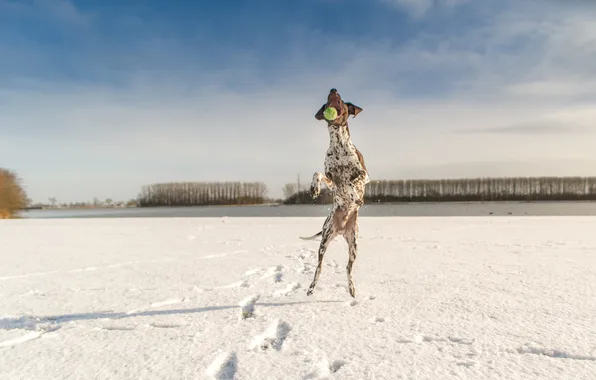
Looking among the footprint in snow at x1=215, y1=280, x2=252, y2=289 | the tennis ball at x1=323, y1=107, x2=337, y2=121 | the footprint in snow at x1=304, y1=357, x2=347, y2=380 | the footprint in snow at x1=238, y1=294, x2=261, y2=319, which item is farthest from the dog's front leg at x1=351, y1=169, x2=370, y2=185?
the footprint in snow at x1=215, y1=280, x2=252, y2=289

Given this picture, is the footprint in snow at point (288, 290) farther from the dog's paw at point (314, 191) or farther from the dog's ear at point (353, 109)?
the dog's ear at point (353, 109)

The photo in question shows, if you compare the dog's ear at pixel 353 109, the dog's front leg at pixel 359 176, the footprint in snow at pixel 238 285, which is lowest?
the footprint in snow at pixel 238 285

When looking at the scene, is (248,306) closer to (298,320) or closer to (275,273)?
(298,320)

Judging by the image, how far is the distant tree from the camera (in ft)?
132

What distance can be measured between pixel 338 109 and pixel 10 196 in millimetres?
46977

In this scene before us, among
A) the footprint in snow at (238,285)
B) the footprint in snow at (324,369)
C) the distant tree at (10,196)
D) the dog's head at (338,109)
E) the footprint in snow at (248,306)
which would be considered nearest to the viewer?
the footprint in snow at (324,369)

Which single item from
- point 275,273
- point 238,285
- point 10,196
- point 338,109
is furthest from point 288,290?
point 10,196

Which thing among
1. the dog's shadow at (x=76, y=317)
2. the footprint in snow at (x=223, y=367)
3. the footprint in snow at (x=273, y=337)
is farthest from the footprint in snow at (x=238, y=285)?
the footprint in snow at (x=223, y=367)

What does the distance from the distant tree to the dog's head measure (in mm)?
44571

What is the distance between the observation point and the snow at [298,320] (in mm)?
3070

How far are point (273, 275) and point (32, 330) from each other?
3.57 m

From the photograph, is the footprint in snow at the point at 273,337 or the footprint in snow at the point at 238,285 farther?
the footprint in snow at the point at 238,285

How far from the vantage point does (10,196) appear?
1620 inches

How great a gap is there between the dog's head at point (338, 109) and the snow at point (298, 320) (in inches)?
81.6
